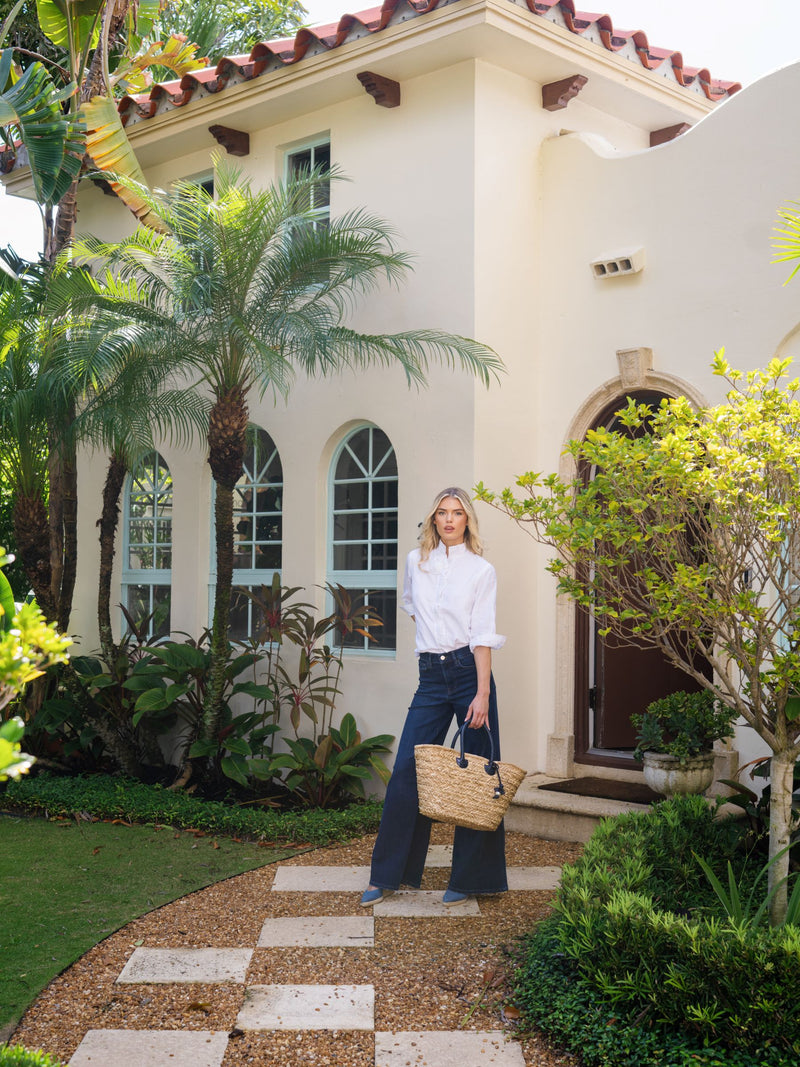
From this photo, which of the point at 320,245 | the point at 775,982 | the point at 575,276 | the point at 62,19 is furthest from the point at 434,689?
the point at 62,19

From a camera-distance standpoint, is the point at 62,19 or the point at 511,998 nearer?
the point at 511,998

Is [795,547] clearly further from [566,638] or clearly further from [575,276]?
[575,276]

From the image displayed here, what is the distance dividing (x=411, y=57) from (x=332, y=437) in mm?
2753

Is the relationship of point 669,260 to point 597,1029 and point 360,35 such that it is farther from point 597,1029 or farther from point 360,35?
point 597,1029

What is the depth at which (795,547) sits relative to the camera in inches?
162

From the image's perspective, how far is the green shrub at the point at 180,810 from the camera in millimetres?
6547

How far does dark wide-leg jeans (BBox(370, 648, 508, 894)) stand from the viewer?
5102 millimetres

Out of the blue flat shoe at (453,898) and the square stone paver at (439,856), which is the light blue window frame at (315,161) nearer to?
the square stone paver at (439,856)

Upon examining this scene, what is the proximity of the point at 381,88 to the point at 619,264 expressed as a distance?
2.18 m

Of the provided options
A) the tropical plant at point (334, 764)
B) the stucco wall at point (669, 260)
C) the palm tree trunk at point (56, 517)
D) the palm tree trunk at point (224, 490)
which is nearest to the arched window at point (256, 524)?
the palm tree trunk at point (224, 490)

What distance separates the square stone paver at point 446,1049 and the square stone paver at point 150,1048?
0.57 meters

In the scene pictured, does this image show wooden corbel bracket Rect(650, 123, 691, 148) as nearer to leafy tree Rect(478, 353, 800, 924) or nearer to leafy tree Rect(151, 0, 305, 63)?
leafy tree Rect(478, 353, 800, 924)

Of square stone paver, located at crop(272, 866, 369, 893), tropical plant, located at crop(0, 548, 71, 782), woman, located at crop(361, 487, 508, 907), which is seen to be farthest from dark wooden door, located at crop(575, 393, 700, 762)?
tropical plant, located at crop(0, 548, 71, 782)

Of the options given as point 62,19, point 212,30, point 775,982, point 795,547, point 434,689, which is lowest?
point 775,982
